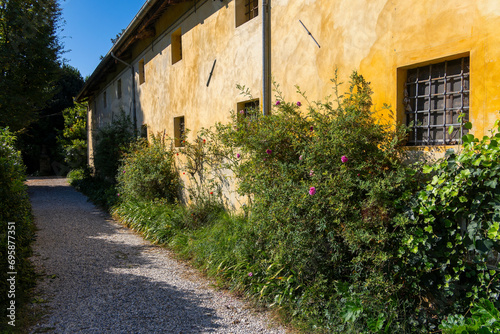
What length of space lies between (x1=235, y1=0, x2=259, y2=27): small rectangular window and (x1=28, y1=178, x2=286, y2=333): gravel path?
451cm

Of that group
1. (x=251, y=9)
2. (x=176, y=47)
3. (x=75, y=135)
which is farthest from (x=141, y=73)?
(x=75, y=135)

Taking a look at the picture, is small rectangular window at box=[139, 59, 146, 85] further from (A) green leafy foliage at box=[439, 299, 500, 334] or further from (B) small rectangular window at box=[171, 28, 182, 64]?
(A) green leafy foliage at box=[439, 299, 500, 334]

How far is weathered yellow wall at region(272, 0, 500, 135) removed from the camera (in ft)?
10.1

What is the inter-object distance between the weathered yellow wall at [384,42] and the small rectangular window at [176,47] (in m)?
4.60

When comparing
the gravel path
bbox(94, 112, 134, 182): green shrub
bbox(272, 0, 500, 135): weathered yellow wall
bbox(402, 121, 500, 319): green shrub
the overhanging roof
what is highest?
the overhanging roof

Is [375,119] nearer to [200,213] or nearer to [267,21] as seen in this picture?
[267,21]

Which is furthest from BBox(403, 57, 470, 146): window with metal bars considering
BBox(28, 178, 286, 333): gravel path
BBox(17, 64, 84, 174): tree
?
BBox(17, 64, 84, 174): tree

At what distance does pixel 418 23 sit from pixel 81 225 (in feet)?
27.2

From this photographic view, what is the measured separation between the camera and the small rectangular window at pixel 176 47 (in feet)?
31.4

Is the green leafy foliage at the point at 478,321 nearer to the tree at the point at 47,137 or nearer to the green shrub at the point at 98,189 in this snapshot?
the green shrub at the point at 98,189

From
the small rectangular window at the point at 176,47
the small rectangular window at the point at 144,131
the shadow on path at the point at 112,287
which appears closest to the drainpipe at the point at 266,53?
the shadow on path at the point at 112,287

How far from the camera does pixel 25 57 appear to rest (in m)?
12.5

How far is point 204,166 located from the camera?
7758mm

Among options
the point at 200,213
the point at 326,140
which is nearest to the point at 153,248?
the point at 200,213
